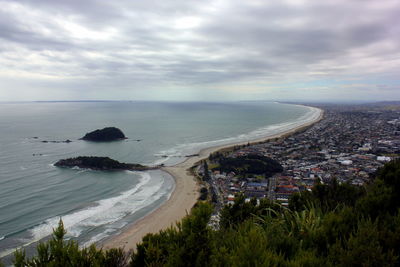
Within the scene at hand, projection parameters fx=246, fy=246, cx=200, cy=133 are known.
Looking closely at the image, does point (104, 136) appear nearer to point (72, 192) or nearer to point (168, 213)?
point (72, 192)

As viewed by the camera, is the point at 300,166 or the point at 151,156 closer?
the point at 300,166

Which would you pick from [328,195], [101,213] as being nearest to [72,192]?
[101,213]

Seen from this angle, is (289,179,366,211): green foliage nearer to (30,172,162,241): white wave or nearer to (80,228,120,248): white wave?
(80,228,120,248): white wave

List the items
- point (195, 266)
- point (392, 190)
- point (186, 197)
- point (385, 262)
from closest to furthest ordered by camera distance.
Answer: point (385, 262)
point (195, 266)
point (392, 190)
point (186, 197)

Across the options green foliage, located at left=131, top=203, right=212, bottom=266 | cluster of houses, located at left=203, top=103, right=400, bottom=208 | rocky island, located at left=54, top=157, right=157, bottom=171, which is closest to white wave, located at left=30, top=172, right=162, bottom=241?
rocky island, located at left=54, top=157, right=157, bottom=171

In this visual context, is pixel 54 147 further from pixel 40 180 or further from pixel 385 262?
pixel 385 262

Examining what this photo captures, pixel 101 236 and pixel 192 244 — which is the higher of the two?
pixel 192 244

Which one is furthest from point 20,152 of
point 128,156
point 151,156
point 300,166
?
point 300,166

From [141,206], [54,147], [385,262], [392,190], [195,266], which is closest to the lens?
[385,262]
